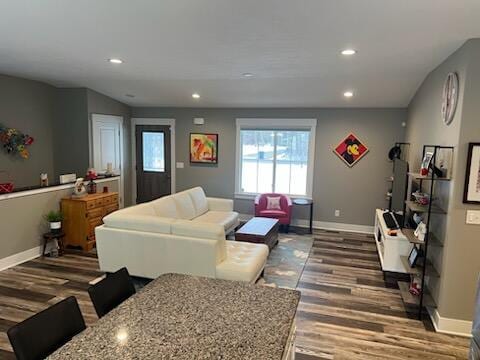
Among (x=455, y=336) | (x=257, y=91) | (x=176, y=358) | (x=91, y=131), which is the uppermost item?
(x=257, y=91)

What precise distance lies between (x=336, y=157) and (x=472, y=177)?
3.74m

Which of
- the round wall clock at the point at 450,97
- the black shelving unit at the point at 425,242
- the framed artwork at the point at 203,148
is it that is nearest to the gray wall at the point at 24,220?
the framed artwork at the point at 203,148

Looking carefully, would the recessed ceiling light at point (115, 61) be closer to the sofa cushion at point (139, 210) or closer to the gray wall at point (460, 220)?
the sofa cushion at point (139, 210)

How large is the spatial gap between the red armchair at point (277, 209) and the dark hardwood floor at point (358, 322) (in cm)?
148

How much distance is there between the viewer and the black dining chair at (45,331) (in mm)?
1388

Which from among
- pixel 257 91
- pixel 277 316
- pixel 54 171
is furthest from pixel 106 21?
pixel 54 171

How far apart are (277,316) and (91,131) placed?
19.8ft

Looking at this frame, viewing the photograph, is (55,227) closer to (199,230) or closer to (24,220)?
(24,220)

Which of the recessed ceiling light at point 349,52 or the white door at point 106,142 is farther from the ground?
the recessed ceiling light at point 349,52

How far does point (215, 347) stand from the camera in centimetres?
135

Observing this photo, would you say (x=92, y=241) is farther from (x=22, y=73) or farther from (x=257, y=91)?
(x=257, y=91)

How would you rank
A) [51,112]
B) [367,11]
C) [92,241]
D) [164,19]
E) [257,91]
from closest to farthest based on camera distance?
[367,11] → [164,19] → [92,241] → [257,91] → [51,112]

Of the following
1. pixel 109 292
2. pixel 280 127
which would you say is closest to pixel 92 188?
pixel 280 127

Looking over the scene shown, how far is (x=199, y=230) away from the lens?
3.73 metres
